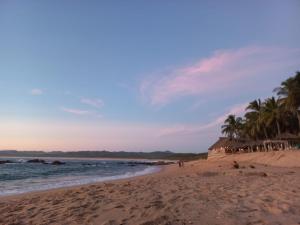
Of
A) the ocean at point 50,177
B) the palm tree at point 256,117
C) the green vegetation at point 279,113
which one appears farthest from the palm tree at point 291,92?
the ocean at point 50,177

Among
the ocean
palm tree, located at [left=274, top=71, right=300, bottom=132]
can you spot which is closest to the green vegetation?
palm tree, located at [left=274, top=71, right=300, bottom=132]

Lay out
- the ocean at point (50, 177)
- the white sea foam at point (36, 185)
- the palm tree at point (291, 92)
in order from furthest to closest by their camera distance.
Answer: the palm tree at point (291, 92) < the ocean at point (50, 177) < the white sea foam at point (36, 185)

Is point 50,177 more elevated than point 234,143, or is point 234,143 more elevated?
point 234,143

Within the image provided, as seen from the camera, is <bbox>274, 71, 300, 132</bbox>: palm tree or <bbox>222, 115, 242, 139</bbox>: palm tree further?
<bbox>222, 115, 242, 139</bbox>: palm tree

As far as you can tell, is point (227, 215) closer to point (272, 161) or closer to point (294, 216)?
point (294, 216)

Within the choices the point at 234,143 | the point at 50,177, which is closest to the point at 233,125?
the point at 234,143

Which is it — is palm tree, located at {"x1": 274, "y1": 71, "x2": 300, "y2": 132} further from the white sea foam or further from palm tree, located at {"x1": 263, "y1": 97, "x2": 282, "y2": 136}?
the white sea foam

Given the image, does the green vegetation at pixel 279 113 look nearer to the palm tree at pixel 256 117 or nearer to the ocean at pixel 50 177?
the palm tree at pixel 256 117

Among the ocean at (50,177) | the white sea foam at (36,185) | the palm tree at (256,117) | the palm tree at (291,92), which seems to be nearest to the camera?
the white sea foam at (36,185)

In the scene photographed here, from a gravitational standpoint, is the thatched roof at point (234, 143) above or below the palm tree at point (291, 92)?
below

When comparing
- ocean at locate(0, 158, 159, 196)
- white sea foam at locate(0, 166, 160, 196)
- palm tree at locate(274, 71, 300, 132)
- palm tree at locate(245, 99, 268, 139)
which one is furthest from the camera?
palm tree at locate(245, 99, 268, 139)

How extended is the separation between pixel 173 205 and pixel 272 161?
24009mm

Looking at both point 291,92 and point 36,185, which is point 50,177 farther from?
point 291,92

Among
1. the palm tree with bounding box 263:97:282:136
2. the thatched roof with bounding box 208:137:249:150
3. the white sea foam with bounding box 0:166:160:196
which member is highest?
the palm tree with bounding box 263:97:282:136
